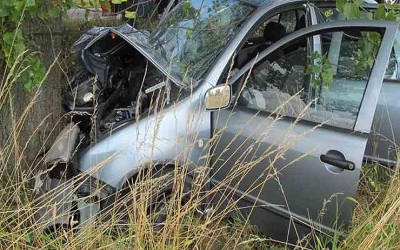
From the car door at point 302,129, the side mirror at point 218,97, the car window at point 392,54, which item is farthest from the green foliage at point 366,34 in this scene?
the side mirror at point 218,97

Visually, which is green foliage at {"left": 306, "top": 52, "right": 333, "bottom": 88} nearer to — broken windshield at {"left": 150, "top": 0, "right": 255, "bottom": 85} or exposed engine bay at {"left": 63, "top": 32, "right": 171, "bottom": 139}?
broken windshield at {"left": 150, "top": 0, "right": 255, "bottom": 85}

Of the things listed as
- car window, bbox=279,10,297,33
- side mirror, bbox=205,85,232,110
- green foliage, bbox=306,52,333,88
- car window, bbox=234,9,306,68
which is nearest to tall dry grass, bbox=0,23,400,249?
side mirror, bbox=205,85,232,110

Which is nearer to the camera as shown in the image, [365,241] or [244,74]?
[365,241]

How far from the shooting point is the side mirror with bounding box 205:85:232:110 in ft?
10.0

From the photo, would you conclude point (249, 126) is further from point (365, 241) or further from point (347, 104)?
point (365, 241)

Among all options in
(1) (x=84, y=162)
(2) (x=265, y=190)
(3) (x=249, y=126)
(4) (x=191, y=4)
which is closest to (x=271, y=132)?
(3) (x=249, y=126)

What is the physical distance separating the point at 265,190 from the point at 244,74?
79cm

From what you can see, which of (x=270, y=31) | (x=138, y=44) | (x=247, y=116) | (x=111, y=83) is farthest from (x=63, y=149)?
(x=270, y=31)

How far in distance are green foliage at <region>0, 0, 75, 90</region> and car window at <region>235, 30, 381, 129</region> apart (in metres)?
1.30

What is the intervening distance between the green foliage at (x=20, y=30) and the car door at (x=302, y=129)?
3.92 ft

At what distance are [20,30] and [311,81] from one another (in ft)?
6.23

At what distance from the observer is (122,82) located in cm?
391

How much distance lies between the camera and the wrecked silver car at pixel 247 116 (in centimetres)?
291

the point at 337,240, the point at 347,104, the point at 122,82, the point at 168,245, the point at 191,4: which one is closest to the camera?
the point at 168,245
